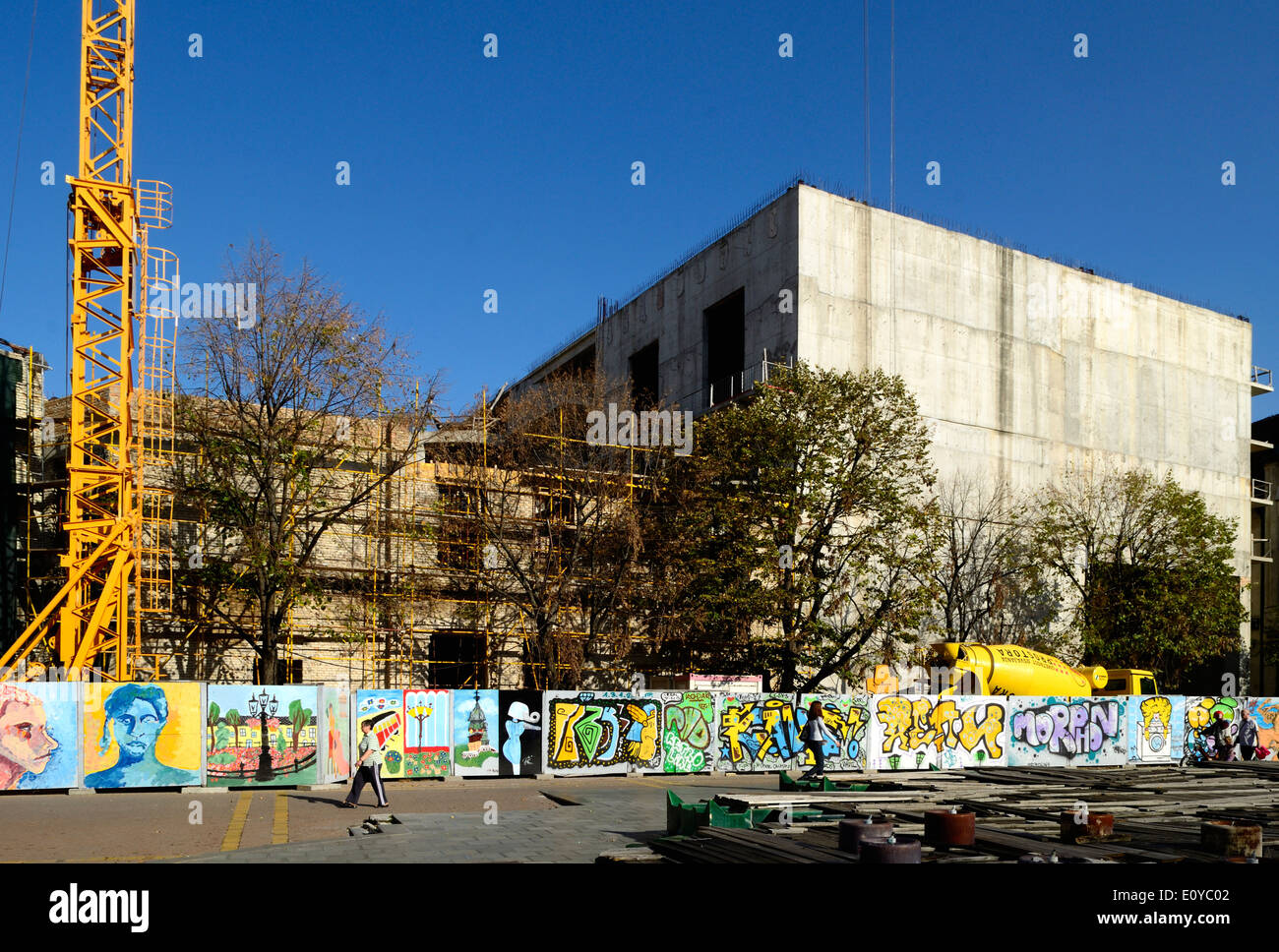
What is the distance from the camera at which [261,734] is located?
20688mm

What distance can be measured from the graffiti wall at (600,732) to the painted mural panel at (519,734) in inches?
9.7

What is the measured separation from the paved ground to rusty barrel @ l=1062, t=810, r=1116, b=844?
502cm

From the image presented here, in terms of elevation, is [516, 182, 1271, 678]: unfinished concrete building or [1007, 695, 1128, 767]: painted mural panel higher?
[516, 182, 1271, 678]: unfinished concrete building

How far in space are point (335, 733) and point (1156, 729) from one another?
21862mm

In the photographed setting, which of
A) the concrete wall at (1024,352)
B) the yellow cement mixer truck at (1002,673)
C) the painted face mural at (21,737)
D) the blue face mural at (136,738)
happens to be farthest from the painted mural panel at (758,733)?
the concrete wall at (1024,352)

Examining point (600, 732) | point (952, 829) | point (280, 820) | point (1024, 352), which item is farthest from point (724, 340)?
point (952, 829)

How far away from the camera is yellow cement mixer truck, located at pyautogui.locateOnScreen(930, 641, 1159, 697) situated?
28.2 metres

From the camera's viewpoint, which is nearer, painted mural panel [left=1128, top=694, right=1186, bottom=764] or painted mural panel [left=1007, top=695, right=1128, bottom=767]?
painted mural panel [left=1007, top=695, right=1128, bottom=767]

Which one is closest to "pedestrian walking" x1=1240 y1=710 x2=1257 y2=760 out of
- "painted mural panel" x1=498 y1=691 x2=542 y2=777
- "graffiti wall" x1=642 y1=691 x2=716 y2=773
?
"graffiti wall" x1=642 y1=691 x2=716 y2=773

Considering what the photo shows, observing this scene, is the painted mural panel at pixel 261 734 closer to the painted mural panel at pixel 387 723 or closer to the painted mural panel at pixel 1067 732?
the painted mural panel at pixel 387 723

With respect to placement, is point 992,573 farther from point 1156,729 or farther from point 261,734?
point 261,734

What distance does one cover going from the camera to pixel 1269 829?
13.3 meters

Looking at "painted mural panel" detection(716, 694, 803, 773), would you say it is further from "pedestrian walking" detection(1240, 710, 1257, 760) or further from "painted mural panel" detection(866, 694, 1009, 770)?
"pedestrian walking" detection(1240, 710, 1257, 760)
